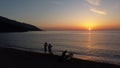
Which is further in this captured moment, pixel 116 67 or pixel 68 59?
pixel 68 59

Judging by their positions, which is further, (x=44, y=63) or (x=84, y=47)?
(x=84, y=47)

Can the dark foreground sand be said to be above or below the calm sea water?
above

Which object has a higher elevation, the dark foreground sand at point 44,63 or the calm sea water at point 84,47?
the dark foreground sand at point 44,63

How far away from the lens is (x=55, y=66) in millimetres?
17891

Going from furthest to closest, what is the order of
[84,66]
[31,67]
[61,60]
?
[61,60] < [84,66] < [31,67]

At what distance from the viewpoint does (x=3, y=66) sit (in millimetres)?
17266

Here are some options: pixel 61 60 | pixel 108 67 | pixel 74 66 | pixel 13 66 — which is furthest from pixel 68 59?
pixel 13 66

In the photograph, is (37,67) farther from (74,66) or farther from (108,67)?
(108,67)

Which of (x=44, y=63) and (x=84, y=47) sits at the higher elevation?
(x=44, y=63)

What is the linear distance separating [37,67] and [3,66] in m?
3.01

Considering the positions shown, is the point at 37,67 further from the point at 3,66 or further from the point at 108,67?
the point at 108,67

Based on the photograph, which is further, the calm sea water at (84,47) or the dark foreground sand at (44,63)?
the calm sea water at (84,47)

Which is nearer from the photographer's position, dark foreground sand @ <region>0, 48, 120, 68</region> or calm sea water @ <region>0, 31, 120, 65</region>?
dark foreground sand @ <region>0, 48, 120, 68</region>

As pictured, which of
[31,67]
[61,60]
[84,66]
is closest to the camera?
[31,67]
